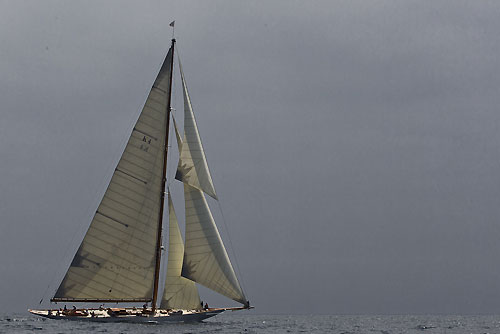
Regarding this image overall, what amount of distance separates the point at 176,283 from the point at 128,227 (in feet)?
15.8

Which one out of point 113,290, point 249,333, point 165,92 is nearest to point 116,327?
point 113,290

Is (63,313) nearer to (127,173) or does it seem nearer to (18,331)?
(18,331)


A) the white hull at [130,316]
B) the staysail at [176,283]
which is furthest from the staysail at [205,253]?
the white hull at [130,316]

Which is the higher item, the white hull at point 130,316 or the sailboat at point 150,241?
the sailboat at point 150,241

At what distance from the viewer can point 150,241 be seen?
5334 centimetres

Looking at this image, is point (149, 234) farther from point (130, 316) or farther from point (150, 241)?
point (130, 316)

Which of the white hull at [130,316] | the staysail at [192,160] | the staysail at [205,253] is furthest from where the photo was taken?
the staysail at [192,160]

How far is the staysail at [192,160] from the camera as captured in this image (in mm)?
51750

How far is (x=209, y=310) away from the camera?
53.6 meters

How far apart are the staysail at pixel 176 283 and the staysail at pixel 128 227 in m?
1.29

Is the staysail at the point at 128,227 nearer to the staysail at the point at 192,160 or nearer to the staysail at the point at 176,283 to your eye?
the staysail at the point at 176,283

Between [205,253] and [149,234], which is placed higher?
[149,234]

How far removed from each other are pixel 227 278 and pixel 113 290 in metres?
7.57

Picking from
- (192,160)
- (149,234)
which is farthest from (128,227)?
(192,160)
